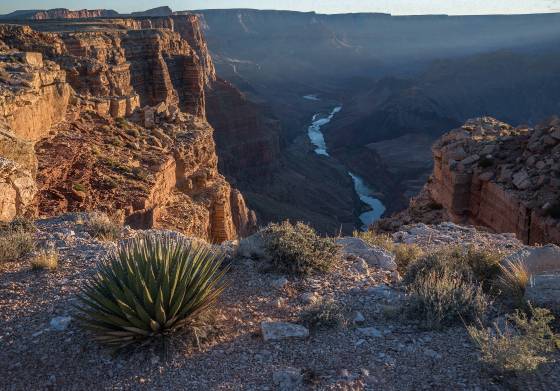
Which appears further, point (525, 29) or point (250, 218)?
point (525, 29)

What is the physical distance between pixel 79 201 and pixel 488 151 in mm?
10899

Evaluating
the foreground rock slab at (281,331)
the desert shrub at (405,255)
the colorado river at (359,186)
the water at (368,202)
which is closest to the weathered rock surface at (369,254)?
the desert shrub at (405,255)

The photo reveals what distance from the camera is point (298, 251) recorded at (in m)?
5.57

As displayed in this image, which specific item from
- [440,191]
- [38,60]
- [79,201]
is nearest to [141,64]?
[38,60]

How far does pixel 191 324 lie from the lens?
4148 millimetres

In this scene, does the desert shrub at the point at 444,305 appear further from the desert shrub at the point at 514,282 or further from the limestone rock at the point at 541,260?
the limestone rock at the point at 541,260

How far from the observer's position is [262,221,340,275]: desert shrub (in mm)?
5539

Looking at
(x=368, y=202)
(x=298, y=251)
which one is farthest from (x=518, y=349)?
(x=368, y=202)

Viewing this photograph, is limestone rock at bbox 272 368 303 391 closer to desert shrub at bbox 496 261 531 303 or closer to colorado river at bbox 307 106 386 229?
desert shrub at bbox 496 261 531 303

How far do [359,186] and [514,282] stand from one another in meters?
53.7

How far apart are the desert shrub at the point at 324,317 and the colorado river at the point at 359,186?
24.3 meters

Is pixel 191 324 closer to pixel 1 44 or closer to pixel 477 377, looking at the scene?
pixel 477 377

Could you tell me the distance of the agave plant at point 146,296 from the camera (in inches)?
152

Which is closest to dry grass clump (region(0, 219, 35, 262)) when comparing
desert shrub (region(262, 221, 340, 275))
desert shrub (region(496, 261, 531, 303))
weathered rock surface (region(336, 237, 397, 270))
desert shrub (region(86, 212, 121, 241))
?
desert shrub (region(86, 212, 121, 241))
